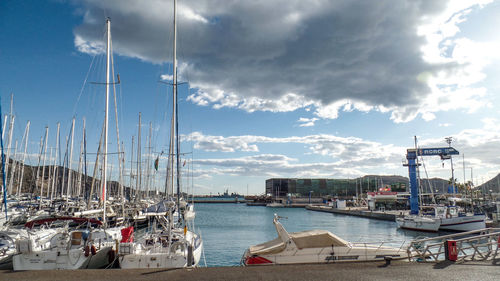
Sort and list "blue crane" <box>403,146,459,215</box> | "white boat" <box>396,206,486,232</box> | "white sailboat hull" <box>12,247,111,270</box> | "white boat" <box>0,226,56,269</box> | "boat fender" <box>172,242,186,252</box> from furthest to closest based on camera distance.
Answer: "blue crane" <box>403,146,459,215</box> → "white boat" <box>396,206,486,232</box> → "white boat" <box>0,226,56,269</box> → "boat fender" <box>172,242,186,252</box> → "white sailboat hull" <box>12,247,111,270</box>

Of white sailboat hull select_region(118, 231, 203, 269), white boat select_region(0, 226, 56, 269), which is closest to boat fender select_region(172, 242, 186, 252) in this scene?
white sailboat hull select_region(118, 231, 203, 269)

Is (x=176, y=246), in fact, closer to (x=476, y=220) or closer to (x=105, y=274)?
(x=105, y=274)

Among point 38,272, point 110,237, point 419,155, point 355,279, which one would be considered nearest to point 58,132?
point 110,237

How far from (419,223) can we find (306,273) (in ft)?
173

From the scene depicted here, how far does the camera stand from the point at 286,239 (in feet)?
62.5

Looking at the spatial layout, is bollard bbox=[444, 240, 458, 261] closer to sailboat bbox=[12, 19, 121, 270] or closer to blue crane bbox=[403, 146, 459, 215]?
sailboat bbox=[12, 19, 121, 270]

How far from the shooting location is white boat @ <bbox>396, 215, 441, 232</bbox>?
53812mm

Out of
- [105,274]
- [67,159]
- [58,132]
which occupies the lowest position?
[105,274]

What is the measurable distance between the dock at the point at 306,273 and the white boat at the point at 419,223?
147 feet

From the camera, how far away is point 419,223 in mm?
56750

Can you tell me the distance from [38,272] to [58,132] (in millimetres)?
56564

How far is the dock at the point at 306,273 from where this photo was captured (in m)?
12.5

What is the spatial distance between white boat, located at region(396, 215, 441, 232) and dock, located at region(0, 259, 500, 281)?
44.7m

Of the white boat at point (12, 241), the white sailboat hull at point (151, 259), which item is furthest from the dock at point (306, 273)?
the white boat at point (12, 241)
